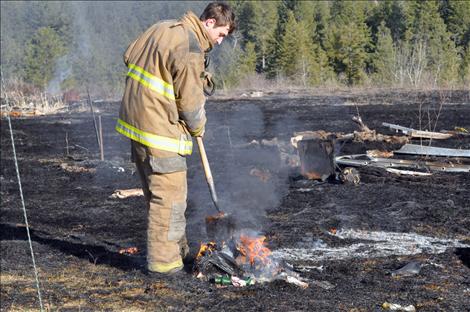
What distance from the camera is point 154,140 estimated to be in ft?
17.7

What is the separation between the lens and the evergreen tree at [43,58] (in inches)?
2019

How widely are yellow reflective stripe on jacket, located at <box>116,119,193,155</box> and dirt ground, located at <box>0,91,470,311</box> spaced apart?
3.34 ft

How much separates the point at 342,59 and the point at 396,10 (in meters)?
3.83

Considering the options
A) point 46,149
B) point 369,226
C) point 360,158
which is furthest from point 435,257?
point 46,149

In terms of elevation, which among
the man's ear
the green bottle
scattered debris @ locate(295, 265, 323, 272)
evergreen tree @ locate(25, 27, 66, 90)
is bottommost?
evergreen tree @ locate(25, 27, 66, 90)

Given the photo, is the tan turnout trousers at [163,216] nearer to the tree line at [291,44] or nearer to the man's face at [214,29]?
the man's face at [214,29]

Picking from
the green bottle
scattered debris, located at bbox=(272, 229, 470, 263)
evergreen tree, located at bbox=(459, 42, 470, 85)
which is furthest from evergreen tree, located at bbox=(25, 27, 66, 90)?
the green bottle

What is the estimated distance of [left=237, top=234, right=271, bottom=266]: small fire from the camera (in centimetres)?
539

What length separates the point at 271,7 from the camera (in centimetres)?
4988

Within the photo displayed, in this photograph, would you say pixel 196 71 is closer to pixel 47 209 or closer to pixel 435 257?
pixel 435 257

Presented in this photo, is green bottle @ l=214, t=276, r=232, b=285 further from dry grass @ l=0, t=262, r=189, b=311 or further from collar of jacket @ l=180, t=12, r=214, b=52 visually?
collar of jacket @ l=180, t=12, r=214, b=52

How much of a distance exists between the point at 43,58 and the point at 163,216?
50.4m

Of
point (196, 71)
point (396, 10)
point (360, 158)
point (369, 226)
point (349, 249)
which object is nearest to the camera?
point (196, 71)

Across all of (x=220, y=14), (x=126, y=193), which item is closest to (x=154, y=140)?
(x=220, y=14)
